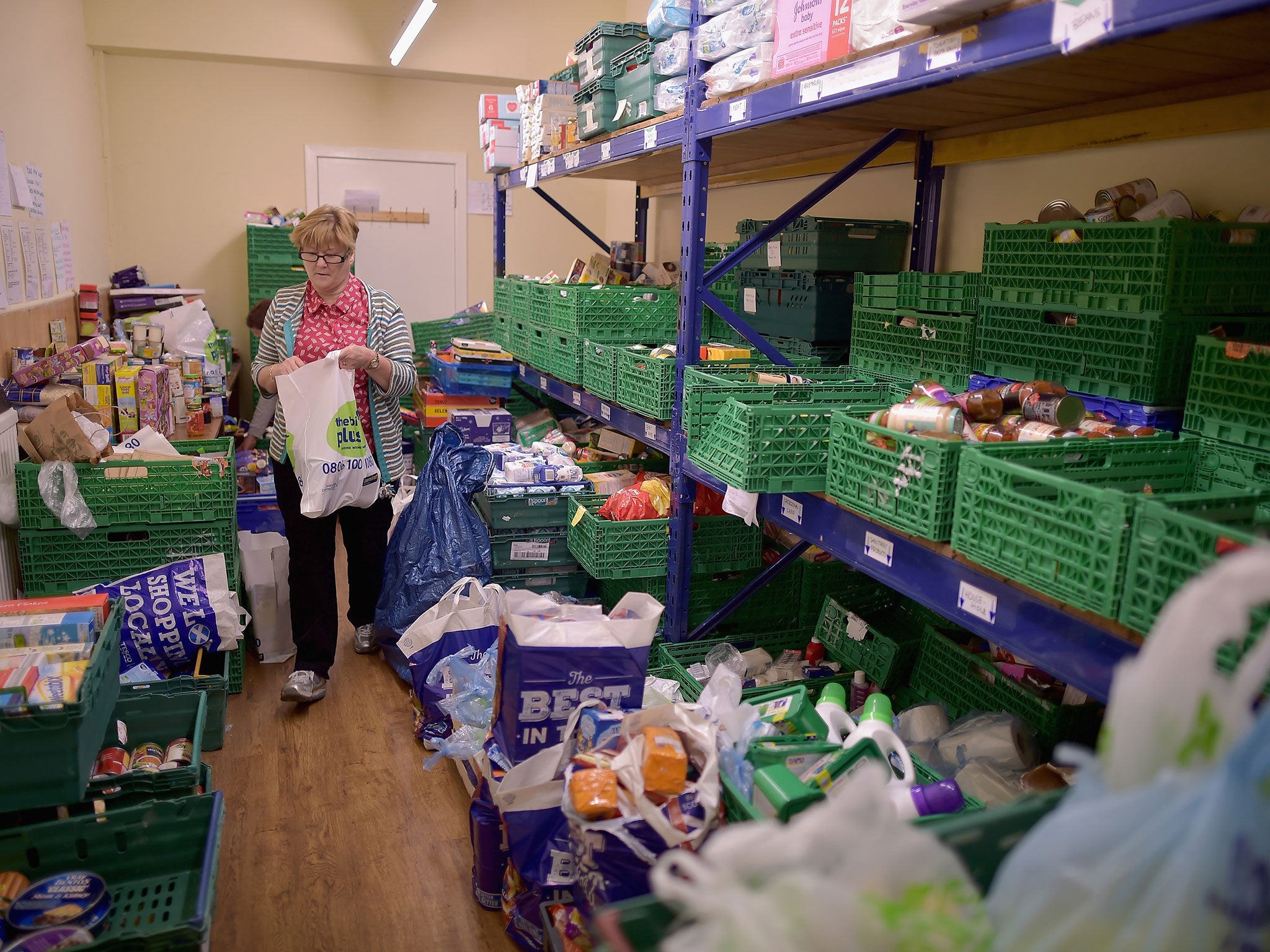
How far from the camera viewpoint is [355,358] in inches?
134

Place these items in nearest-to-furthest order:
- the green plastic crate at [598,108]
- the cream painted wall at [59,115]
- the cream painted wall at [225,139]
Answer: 1. the green plastic crate at [598,108]
2. the cream painted wall at [59,115]
3. the cream painted wall at [225,139]

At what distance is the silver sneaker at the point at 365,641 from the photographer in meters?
4.18

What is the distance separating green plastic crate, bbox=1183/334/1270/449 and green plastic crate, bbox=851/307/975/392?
1.50ft

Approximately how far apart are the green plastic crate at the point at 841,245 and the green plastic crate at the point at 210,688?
8.09ft

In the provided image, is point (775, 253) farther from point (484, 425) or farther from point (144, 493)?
point (144, 493)

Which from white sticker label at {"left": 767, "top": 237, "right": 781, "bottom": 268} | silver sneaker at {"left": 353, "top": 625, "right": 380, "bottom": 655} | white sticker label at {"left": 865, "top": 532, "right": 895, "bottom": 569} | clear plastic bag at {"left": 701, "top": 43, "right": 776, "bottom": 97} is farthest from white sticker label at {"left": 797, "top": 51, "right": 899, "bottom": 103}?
silver sneaker at {"left": 353, "top": 625, "right": 380, "bottom": 655}

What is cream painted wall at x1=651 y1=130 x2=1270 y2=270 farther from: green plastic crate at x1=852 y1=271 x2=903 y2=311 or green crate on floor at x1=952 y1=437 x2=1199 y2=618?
green crate on floor at x1=952 y1=437 x2=1199 y2=618

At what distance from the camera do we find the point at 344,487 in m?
3.49

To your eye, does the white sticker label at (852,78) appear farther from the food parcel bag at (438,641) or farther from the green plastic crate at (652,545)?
the food parcel bag at (438,641)

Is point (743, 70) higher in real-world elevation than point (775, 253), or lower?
higher

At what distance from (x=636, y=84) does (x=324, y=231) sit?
1286 millimetres

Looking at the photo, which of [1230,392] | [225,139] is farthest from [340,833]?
[225,139]

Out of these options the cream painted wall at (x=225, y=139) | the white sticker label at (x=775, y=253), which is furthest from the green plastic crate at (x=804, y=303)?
the cream painted wall at (x=225, y=139)

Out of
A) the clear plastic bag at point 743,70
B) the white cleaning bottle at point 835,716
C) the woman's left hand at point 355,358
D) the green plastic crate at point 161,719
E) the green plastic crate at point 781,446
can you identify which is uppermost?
the clear plastic bag at point 743,70
